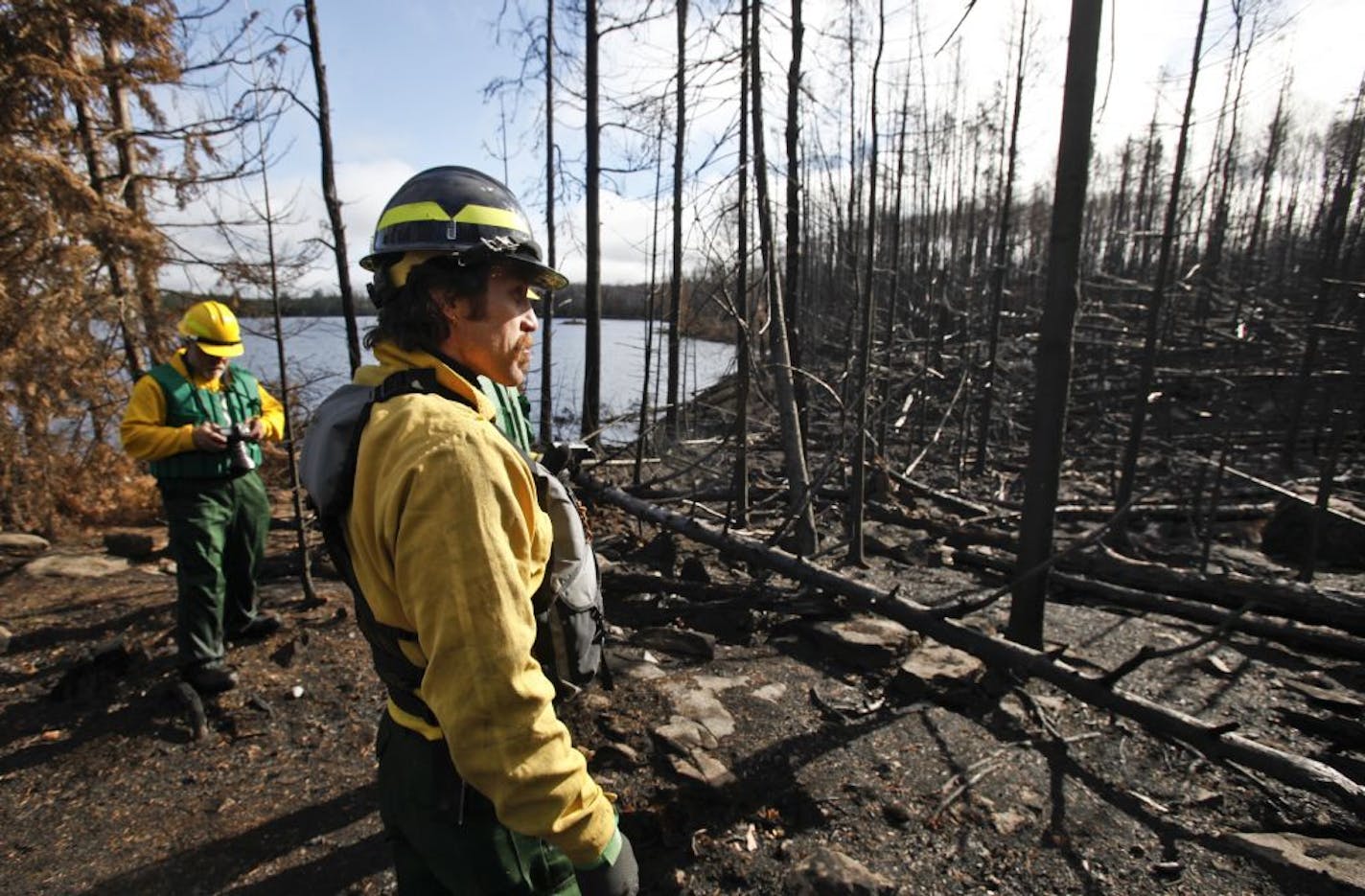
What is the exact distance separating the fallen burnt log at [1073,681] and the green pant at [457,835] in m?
3.48

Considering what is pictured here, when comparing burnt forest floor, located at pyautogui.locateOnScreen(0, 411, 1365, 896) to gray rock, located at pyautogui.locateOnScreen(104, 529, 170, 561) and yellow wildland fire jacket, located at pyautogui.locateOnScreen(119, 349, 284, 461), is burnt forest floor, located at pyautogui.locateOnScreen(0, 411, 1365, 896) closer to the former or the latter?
yellow wildland fire jacket, located at pyautogui.locateOnScreen(119, 349, 284, 461)

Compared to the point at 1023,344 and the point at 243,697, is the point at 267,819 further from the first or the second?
the point at 1023,344

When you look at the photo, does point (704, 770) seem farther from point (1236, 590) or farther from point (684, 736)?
point (1236, 590)

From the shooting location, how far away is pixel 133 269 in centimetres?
918

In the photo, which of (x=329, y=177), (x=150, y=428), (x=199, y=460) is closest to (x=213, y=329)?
(x=150, y=428)

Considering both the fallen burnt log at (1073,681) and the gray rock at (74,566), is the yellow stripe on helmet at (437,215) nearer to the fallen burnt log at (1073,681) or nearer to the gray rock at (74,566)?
the fallen burnt log at (1073,681)

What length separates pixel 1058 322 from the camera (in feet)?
14.7

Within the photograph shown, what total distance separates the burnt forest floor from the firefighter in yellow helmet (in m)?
0.43

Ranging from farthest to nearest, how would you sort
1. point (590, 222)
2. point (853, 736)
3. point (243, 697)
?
point (590, 222) < point (243, 697) < point (853, 736)

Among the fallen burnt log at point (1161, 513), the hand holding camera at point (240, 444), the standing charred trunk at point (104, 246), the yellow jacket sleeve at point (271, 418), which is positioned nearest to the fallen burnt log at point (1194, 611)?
the fallen burnt log at point (1161, 513)

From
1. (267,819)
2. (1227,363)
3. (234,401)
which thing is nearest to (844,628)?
(267,819)

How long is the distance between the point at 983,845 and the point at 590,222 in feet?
39.6

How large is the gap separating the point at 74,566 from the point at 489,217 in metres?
7.67

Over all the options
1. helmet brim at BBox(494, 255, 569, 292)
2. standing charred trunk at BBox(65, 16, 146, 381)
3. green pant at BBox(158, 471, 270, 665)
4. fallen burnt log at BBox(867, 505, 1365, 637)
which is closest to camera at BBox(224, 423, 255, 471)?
green pant at BBox(158, 471, 270, 665)
